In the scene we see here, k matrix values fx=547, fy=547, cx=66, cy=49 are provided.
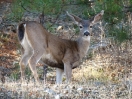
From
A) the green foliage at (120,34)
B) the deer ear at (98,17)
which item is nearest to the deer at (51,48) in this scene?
the deer ear at (98,17)

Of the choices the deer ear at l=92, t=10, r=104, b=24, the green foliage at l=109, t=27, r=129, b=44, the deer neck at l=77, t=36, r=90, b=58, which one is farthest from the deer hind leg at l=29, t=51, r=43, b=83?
the green foliage at l=109, t=27, r=129, b=44

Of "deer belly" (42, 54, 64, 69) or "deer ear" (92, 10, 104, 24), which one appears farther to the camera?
"deer belly" (42, 54, 64, 69)

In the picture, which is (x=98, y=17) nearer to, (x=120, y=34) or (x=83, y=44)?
(x=120, y=34)

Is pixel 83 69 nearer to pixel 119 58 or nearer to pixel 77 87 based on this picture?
pixel 119 58

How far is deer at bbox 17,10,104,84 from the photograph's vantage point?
11094mm

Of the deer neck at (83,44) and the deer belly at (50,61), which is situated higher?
the deer neck at (83,44)

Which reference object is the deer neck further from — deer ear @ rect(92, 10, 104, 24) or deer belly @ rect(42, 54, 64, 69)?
deer belly @ rect(42, 54, 64, 69)

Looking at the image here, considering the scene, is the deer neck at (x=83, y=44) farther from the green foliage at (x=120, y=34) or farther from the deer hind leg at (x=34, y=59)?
the deer hind leg at (x=34, y=59)

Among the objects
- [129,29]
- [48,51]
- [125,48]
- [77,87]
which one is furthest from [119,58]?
[77,87]

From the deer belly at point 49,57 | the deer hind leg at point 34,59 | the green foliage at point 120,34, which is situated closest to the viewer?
the deer hind leg at point 34,59

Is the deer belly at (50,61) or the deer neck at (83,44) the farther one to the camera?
the deer neck at (83,44)

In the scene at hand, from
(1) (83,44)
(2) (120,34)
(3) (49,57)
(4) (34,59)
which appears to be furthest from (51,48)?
(2) (120,34)

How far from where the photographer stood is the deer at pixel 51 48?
11094 millimetres

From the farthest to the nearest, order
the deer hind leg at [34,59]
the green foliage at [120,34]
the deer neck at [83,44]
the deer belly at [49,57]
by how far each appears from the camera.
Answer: the deer neck at [83,44] → the deer belly at [49,57] → the green foliage at [120,34] → the deer hind leg at [34,59]
